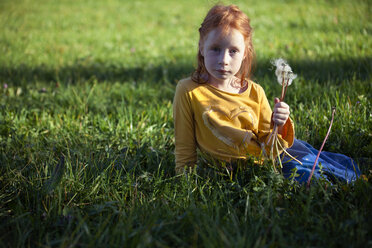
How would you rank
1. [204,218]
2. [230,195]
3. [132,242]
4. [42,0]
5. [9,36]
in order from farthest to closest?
[42,0] < [9,36] < [230,195] < [204,218] < [132,242]

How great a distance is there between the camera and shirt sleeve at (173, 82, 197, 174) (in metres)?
2.16

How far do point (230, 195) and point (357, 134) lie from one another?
1.19 m

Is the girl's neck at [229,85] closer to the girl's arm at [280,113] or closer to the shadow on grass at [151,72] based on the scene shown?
the girl's arm at [280,113]

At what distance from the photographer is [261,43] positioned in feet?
17.8

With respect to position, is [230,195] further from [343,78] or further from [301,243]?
[343,78]

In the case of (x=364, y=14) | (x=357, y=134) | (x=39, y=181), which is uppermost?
(x=364, y=14)

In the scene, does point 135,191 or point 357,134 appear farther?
point 357,134

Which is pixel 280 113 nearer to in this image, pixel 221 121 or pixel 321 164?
pixel 221 121

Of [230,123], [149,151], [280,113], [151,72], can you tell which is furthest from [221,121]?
[151,72]

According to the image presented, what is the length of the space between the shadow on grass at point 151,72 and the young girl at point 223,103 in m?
1.56

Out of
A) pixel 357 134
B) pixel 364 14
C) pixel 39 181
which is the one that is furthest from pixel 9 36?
pixel 364 14

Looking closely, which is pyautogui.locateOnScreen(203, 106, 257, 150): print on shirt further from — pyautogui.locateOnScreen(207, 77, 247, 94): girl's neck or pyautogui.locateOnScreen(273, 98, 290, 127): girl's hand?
pyautogui.locateOnScreen(273, 98, 290, 127): girl's hand

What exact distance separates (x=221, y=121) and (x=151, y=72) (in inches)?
102

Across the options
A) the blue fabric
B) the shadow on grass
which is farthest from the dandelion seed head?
the shadow on grass
